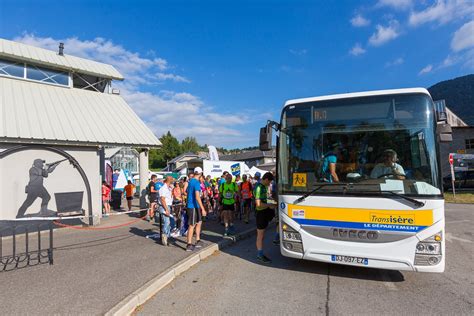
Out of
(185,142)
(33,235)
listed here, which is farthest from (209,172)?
(185,142)

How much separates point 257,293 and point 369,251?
1.90 meters

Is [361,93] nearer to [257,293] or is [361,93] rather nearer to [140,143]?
[257,293]

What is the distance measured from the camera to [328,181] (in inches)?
201

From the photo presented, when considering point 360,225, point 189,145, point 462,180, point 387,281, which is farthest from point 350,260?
point 189,145

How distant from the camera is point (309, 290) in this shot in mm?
4719

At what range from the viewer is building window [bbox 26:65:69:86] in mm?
12117

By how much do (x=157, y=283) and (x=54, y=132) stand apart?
7.91 meters

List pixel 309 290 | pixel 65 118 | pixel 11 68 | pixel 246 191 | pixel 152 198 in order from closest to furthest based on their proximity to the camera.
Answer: pixel 309 290 → pixel 65 118 → pixel 11 68 → pixel 152 198 → pixel 246 191

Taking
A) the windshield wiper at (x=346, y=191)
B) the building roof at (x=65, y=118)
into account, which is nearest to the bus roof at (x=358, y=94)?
the windshield wiper at (x=346, y=191)

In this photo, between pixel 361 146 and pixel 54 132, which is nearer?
pixel 361 146

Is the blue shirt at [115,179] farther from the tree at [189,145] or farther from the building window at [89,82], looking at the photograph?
the tree at [189,145]

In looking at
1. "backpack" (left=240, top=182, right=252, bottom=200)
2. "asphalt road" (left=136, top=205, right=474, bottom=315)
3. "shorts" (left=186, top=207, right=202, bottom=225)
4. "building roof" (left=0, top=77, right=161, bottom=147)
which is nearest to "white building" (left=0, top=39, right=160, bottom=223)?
"building roof" (left=0, top=77, right=161, bottom=147)

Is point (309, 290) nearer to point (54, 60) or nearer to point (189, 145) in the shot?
point (54, 60)

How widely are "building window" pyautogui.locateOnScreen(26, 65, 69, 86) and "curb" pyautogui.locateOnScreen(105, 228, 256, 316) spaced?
10507 mm
